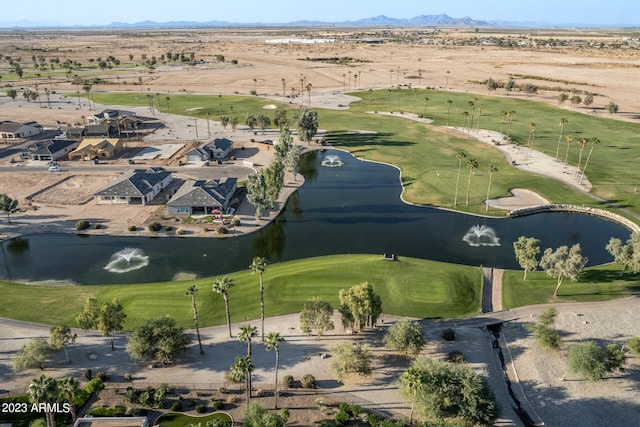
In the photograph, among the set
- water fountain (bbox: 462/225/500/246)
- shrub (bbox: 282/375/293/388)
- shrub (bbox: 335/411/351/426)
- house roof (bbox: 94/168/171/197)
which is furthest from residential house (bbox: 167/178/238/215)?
shrub (bbox: 335/411/351/426)

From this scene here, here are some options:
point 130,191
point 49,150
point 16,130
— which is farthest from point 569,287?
point 16,130

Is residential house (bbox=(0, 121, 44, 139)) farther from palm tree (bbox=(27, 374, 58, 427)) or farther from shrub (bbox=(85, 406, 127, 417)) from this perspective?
palm tree (bbox=(27, 374, 58, 427))

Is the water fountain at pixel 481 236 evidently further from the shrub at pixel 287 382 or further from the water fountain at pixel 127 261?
the water fountain at pixel 127 261

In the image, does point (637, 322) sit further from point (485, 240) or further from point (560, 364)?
point (485, 240)

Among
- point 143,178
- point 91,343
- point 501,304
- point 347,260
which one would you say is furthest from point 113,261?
point 501,304

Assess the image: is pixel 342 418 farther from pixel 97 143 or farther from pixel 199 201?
pixel 97 143
